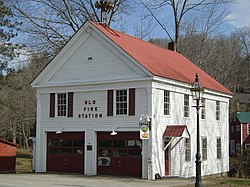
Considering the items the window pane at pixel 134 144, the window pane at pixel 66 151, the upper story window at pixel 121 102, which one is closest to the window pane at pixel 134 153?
the window pane at pixel 134 144

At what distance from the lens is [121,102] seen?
93.5ft

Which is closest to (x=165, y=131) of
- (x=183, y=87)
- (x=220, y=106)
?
(x=183, y=87)

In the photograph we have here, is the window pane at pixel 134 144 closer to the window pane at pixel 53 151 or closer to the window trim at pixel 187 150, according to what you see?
the window trim at pixel 187 150

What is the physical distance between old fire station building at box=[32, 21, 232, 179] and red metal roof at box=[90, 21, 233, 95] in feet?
0.38

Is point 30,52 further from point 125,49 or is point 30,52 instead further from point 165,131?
point 165,131

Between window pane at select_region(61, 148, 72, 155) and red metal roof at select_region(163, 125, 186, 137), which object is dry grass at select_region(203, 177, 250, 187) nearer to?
red metal roof at select_region(163, 125, 186, 137)

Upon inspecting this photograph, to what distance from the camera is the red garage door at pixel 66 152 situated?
30188 mm

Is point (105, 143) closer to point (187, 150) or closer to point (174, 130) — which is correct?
point (174, 130)

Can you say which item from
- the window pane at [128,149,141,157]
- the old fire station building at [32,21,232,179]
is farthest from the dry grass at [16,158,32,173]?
the window pane at [128,149,141,157]

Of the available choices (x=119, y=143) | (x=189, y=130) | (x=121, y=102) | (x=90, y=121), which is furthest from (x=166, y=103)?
(x=90, y=121)

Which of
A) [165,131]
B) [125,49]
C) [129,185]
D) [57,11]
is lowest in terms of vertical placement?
[129,185]

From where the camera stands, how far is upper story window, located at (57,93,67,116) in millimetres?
31009

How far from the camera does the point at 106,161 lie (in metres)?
29.0

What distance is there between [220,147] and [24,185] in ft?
59.9
